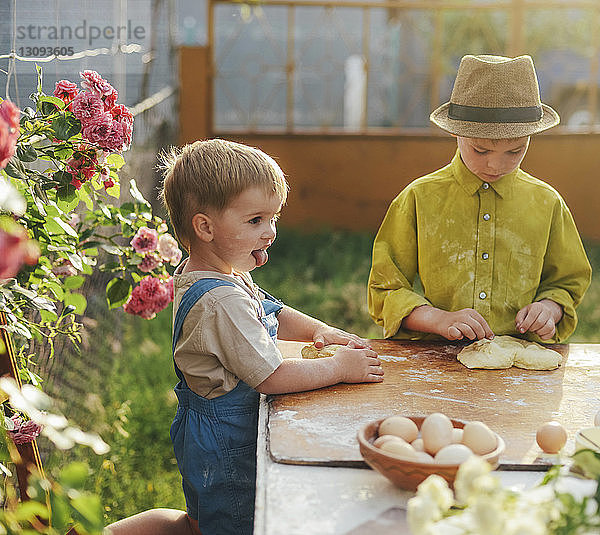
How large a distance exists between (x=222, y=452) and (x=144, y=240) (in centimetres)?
89

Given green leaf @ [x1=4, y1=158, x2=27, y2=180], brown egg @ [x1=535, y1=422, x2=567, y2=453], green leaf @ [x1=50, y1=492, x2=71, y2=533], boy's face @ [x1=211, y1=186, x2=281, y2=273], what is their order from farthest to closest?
boy's face @ [x1=211, y1=186, x2=281, y2=273] → green leaf @ [x1=4, y1=158, x2=27, y2=180] → brown egg @ [x1=535, y1=422, x2=567, y2=453] → green leaf @ [x1=50, y1=492, x2=71, y2=533]

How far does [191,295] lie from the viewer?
78.0 inches

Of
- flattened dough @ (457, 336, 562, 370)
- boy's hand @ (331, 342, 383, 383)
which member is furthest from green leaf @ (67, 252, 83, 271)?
flattened dough @ (457, 336, 562, 370)

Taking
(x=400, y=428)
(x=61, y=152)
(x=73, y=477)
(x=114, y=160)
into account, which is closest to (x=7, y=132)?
(x=73, y=477)

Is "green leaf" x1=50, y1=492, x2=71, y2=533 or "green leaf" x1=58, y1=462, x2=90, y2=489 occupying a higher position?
"green leaf" x1=58, y1=462, x2=90, y2=489

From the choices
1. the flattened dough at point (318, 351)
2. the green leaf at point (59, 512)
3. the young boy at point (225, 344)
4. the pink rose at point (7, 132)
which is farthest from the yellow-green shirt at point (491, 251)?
the green leaf at point (59, 512)

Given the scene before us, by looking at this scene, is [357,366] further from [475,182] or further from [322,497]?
[475,182]

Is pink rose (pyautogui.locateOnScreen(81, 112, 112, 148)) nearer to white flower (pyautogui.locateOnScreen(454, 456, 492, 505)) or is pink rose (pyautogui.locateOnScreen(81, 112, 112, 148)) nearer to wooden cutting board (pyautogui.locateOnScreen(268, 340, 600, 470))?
wooden cutting board (pyautogui.locateOnScreen(268, 340, 600, 470))

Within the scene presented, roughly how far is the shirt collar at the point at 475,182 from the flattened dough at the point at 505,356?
50cm

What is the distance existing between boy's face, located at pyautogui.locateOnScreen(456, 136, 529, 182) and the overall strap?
0.90 metres

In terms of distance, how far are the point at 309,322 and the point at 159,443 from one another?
1.82 m

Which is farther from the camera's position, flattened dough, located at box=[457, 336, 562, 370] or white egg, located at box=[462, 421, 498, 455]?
flattened dough, located at box=[457, 336, 562, 370]

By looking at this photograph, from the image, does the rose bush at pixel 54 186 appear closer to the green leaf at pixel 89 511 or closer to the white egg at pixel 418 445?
the green leaf at pixel 89 511

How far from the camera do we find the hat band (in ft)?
7.83
